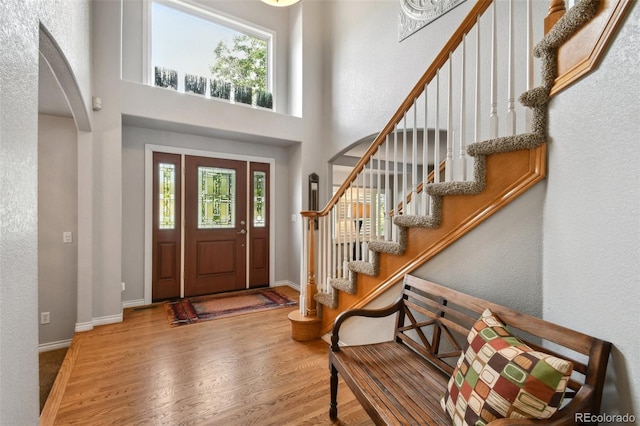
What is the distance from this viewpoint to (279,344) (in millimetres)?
2736

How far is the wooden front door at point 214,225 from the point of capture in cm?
416

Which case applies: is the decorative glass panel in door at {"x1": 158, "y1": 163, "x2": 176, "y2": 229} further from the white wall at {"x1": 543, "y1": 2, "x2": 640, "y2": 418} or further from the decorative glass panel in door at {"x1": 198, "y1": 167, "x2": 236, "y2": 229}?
the white wall at {"x1": 543, "y1": 2, "x2": 640, "y2": 418}

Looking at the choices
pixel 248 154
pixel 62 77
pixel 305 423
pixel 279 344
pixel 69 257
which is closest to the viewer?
pixel 305 423

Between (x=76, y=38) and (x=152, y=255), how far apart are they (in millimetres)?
2593

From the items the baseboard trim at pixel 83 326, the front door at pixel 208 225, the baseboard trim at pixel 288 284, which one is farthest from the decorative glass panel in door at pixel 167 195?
the baseboard trim at pixel 288 284

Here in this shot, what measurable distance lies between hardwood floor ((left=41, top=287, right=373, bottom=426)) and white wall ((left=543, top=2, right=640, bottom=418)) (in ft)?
4.40

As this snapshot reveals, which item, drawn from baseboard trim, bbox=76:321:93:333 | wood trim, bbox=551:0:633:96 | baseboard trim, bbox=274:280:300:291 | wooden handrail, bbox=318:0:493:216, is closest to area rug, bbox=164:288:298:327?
baseboard trim, bbox=274:280:300:291

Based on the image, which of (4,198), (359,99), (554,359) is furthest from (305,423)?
(359,99)

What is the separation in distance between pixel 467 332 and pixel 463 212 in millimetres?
655

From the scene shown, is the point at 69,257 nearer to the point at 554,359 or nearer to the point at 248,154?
the point at 248,154

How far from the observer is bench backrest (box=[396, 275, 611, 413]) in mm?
933

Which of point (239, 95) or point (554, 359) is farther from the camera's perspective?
point (239, 95)

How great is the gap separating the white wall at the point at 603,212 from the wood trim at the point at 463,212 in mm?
132

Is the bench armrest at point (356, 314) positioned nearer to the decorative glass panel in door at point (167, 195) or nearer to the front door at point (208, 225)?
the front door at point (208, 225)
